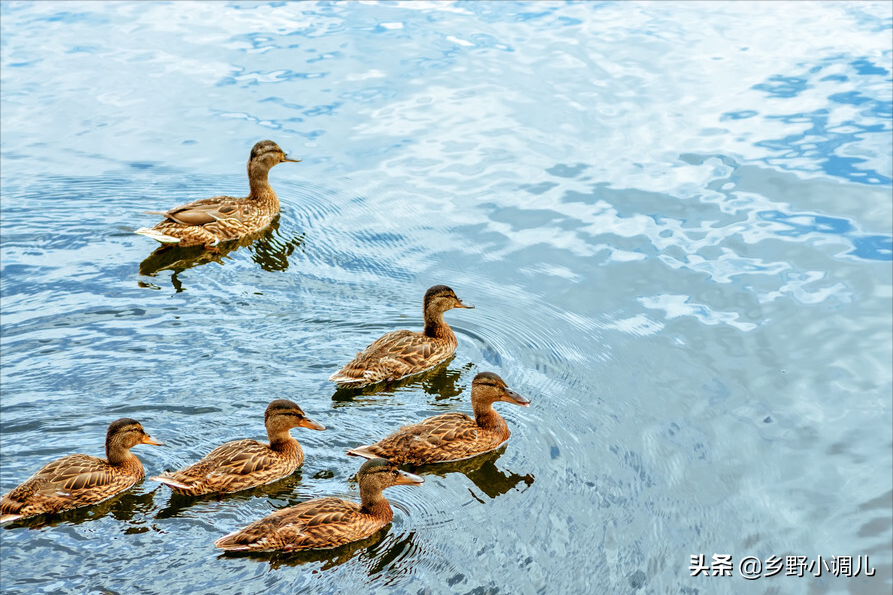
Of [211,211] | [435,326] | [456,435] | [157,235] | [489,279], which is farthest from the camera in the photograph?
[211,211]

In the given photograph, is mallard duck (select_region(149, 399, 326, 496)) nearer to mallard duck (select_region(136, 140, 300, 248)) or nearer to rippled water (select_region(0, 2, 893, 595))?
rippled water (select_region(0, 2, 893, 595))

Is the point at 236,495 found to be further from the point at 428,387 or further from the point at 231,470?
the point at 428,387

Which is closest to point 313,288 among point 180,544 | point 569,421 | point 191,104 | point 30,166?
point 569,421

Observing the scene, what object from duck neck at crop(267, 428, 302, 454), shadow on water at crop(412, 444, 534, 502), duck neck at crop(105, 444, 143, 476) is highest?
duck neck at crop(105, 444, 143, 476)

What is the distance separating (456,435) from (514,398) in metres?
0.54

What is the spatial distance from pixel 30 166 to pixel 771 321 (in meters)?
8.93

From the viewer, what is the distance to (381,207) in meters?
11.6

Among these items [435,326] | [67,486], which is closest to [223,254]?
[435,326]

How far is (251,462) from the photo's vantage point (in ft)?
23.5

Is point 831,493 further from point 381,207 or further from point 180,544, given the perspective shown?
point 381,207

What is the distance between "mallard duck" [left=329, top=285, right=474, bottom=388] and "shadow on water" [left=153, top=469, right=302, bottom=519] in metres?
1.16

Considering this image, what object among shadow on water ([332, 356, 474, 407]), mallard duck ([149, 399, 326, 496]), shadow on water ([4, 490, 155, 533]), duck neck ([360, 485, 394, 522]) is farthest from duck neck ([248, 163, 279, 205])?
duck neck ([360, 485, 394, 522])

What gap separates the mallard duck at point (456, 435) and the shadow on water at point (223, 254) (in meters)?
3.39

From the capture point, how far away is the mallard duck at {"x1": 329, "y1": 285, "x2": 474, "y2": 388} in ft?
27.7
